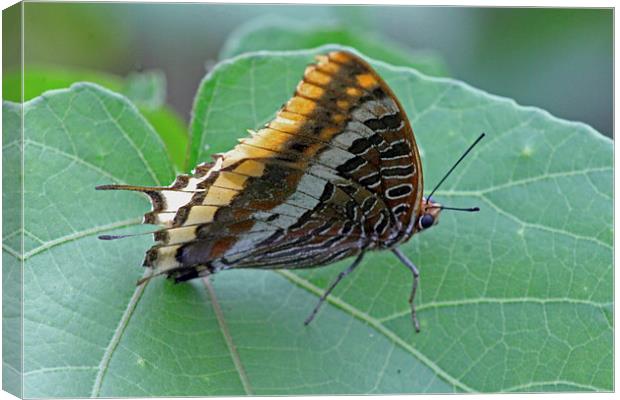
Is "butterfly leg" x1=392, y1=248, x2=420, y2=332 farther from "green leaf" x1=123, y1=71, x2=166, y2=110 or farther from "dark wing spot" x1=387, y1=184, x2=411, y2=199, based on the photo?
"green leaf" x1=123, y1=71, x2=166, y2=110

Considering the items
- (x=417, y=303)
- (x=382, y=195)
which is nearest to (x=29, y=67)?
(x=382, y=195)

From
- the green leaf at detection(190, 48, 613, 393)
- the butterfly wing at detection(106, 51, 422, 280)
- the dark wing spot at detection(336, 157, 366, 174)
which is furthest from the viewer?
the green leaf at detection(190, 48, 613, 393)

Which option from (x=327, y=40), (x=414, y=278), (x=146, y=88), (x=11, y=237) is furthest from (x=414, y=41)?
(x=11, y=237)

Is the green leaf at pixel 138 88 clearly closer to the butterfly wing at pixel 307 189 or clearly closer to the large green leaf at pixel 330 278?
the large green leaf at pixel 330 278

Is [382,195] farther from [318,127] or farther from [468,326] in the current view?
[468,326]

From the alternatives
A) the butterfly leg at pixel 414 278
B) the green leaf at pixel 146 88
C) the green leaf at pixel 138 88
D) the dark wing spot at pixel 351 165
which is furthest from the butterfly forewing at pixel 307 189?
the green leaf at pixel 146 88

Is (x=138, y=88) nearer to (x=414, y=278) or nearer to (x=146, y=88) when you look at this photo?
(x=146, y=88)

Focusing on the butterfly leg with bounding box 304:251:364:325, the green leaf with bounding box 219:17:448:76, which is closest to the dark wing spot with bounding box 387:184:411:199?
the butterfly leg with bounding box 304:251:364:325
